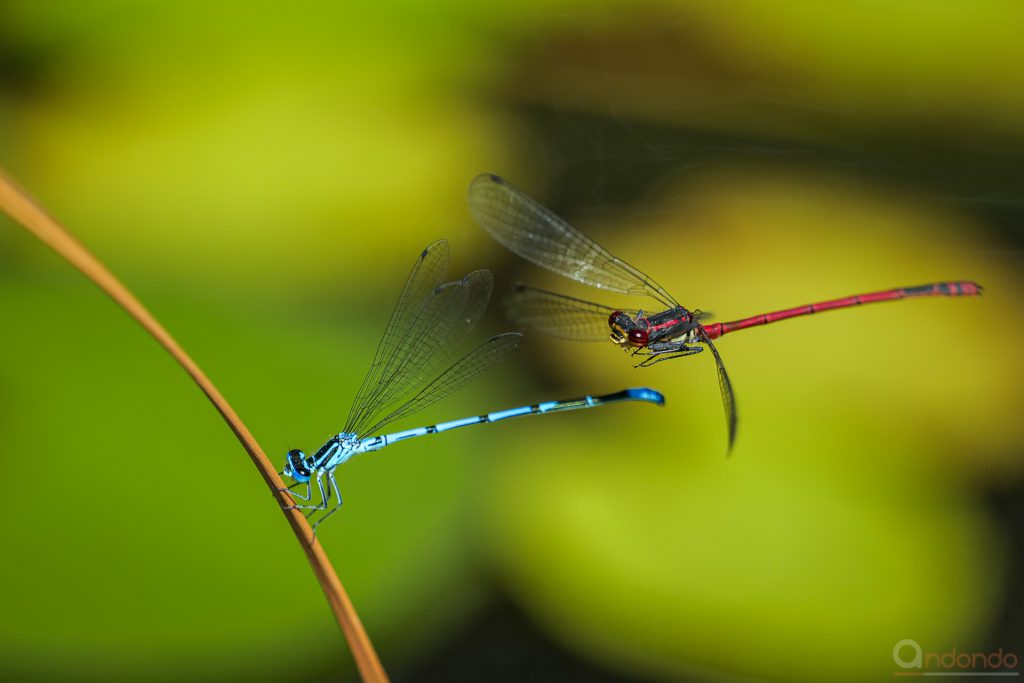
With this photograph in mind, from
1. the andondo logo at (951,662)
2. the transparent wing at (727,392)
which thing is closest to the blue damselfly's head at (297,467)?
the transparent wing at (727,392)

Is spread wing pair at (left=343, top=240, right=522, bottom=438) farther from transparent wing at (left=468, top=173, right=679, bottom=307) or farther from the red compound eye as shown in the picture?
the red compound eye

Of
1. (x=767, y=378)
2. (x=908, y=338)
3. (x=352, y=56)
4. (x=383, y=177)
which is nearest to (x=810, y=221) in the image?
(x=908, y=338)

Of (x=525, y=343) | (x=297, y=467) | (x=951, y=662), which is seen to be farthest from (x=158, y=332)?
(x=951, y=662)

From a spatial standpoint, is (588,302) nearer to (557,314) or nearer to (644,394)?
(557,314)

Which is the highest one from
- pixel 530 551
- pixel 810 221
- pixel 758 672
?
pixel 810 221

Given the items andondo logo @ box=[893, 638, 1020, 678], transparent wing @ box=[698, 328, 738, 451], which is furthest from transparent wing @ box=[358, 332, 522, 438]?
andondo logo @ box=[893, 638, 1020, 678]

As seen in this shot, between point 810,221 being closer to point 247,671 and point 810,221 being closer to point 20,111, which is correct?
point 247,671

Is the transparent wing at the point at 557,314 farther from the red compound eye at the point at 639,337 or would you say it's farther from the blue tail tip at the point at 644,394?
the blue tail tip at the point at 644,394

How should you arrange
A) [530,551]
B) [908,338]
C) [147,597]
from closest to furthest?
[147,597]
[530,551]
[908,338]
